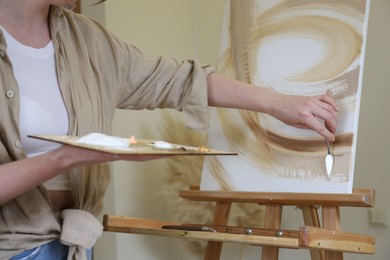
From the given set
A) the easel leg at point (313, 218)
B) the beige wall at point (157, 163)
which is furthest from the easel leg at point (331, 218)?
the beige wall at point (157, 163)

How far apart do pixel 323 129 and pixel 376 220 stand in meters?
0.78

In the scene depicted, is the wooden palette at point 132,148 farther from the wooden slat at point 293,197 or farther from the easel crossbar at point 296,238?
the wooden slat at point 293,197

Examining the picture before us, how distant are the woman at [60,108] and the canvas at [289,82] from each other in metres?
0.09

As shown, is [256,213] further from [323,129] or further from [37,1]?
[37,1]

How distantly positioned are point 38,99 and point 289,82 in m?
0.71

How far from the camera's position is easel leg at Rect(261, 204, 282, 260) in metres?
1.31

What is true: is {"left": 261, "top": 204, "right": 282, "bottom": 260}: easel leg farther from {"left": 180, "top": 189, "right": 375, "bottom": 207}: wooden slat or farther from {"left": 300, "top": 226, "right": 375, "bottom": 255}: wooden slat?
{"left": 300, "top": 226, "right": 375, "bottom": 255}: wooden slat

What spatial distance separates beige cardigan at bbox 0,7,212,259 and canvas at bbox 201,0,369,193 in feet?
0.77

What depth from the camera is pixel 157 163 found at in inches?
75.7

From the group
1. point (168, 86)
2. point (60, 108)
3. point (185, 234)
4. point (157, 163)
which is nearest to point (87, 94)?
point (60, 108)

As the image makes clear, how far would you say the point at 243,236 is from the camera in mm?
1079

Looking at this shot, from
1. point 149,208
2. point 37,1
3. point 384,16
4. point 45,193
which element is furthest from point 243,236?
point 384,16

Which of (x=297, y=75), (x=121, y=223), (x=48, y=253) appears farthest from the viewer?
(x=297, y=75)

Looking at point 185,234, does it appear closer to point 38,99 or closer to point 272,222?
point 272,222
